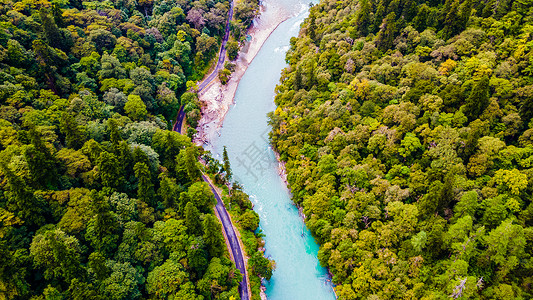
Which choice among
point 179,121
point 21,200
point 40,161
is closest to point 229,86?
point 179,121

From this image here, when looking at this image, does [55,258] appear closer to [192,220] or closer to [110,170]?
[110,170]

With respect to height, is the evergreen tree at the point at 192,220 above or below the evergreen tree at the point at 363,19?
below

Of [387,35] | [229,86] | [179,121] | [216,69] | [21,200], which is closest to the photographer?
[21,200]

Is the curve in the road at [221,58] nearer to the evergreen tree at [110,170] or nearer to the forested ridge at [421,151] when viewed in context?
the forested ridge at [421,151]

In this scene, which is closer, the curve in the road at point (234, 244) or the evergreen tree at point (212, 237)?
the evergreen tree at point (212, 237)

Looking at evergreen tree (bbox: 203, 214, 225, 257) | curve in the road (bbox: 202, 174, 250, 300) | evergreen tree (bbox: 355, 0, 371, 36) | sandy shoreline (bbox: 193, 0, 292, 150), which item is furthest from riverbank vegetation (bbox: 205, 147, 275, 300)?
evergreen tree (bbox: 355, 0, 371, 36)

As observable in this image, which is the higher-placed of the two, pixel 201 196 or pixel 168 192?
pixel 168 192

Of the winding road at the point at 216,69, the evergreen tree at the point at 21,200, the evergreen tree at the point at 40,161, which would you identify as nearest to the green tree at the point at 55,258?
the evergreen tree at the point at 21,200
